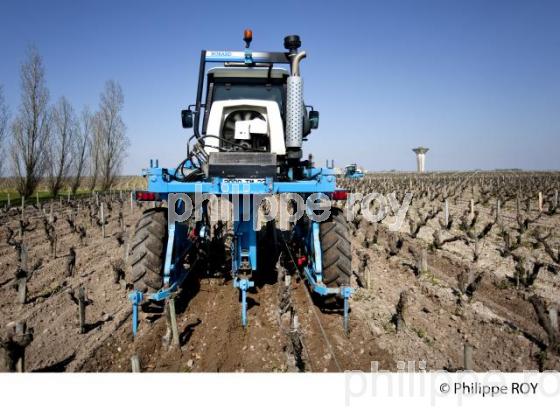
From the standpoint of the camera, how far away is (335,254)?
167 inches

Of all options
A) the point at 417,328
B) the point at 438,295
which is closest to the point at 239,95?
the point at 417,328

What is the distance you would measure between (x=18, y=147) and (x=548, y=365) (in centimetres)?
2621

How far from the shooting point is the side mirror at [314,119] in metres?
5.23

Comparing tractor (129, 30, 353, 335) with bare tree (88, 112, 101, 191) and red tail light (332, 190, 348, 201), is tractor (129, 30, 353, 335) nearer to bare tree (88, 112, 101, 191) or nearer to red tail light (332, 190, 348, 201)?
red tail light (332, 190, 348, 201)

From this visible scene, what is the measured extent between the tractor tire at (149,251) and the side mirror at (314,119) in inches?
89.1

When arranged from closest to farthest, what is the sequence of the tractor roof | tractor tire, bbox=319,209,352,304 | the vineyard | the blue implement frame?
1. the vineyard
2. the blue implement frame
3. tractor tire, bbox=319,209,352,304
4. the tractor roof

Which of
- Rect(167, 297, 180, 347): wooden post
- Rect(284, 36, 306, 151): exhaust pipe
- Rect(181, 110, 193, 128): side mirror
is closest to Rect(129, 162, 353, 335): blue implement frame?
Rect(167, 297, 180, 347): wooden post

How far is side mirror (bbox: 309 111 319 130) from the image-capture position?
5.23 metres

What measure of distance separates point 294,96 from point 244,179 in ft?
3.40

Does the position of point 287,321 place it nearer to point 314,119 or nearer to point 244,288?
point 244,288

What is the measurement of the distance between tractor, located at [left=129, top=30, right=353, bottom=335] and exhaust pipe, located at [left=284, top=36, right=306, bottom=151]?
0.04ft

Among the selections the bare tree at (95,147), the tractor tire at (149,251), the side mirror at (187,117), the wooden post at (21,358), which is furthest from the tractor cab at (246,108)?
the bare tree at (95,147)

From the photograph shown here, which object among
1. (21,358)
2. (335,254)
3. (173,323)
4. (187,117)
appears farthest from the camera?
(187,117)

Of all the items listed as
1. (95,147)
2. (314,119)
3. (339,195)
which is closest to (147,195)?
(339,195)
